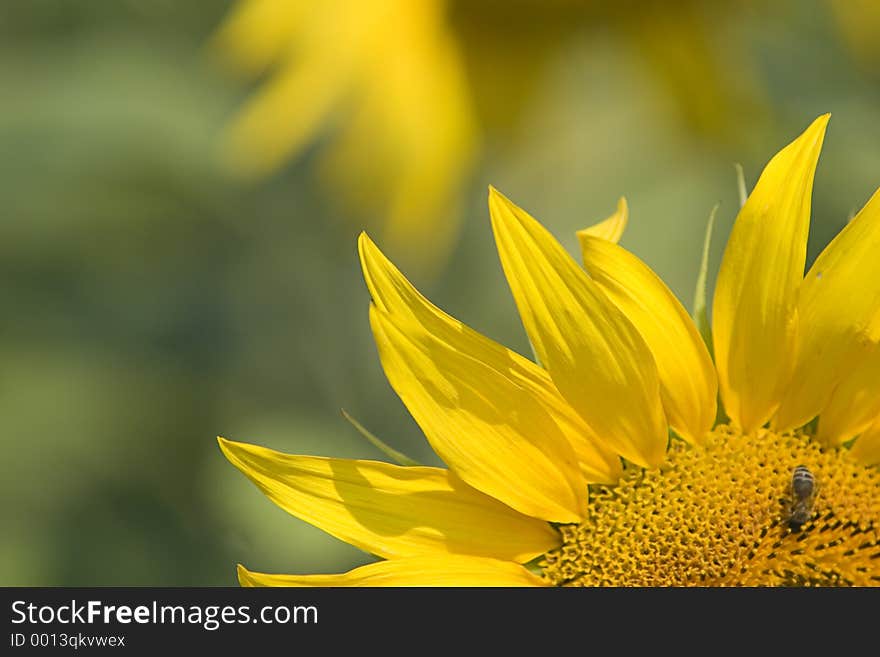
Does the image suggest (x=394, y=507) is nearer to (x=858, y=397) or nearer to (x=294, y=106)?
(x=858, y=397)

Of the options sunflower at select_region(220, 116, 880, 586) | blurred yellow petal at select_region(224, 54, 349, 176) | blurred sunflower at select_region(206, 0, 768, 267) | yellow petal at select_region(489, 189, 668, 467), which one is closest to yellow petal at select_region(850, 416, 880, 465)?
sunflower at select_region(220, 116, 880, 586)

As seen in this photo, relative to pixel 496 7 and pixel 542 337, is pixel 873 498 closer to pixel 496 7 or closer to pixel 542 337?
pixel 542 337

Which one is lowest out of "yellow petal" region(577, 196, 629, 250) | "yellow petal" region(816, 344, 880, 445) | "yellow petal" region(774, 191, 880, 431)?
"yellow petal" region(816, 344, 880, 445)

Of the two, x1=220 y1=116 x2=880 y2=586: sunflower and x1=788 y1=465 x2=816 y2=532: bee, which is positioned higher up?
x1=220 y1=116 x2=880 y2=586: sunflower

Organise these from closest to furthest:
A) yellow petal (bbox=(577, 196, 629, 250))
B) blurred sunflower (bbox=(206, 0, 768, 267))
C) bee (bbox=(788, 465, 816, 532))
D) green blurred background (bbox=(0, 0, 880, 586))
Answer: bee (bbox=(788, 465, 816, 532)) → yellow petal (bbox=(577, 196, 629, 250)) → blurred sunflower (bbox=(206, 0, 768, 267)) → green blurred background (bbox=(0, 0, 880, 586))

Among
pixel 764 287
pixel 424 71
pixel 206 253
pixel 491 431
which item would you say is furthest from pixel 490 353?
pixel 206 253

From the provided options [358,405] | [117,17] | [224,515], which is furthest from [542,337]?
[117,17]

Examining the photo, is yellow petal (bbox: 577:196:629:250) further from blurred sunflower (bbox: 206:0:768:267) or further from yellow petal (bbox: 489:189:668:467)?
blurred sunflower (bbox: 206:0:768:267)
